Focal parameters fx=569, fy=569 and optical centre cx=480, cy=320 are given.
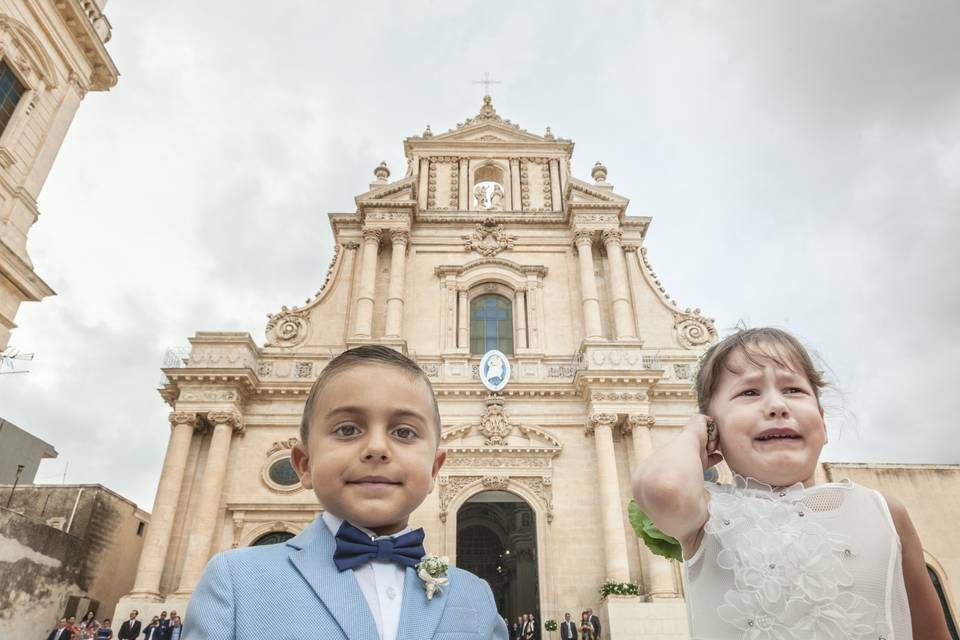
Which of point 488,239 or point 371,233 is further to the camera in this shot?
point 488,239

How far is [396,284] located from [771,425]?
1632 centimetres

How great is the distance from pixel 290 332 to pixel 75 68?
8360mm

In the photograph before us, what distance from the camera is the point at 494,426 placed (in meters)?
15.0

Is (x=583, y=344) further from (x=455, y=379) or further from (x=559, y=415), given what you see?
(x=455, y=379)

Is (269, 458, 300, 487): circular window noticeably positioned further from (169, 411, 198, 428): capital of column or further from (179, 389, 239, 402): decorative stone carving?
(169, 411, 198, 428): capital of column

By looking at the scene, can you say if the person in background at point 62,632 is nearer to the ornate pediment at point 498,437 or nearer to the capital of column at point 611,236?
the ornate pediment at point 498,437

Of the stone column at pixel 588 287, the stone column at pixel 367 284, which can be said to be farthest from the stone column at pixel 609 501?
the stone column at pixel 367 284

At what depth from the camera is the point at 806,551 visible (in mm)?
1481

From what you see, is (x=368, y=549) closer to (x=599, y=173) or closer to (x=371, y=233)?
(x=371, y=233)

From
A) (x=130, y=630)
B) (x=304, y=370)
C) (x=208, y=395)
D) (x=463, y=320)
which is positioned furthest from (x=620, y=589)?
(x=208, y=395)

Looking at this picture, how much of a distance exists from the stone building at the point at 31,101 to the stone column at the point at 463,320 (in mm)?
9937

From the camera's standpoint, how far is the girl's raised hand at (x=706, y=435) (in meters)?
1.72

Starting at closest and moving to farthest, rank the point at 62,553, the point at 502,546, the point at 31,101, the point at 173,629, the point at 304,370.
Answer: the point at 173,629
the point at 31,101
the point at 62,553
the point at 304,370
the point at 502,546

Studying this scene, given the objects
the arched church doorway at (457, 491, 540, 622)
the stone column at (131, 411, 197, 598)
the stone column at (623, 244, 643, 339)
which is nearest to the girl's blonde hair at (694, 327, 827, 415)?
the arched church doorway at (457, 491, 540, 622)
